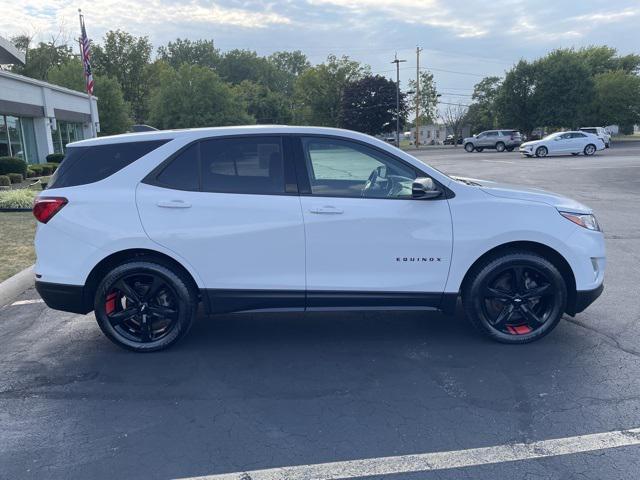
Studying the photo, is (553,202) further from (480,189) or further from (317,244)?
(317,244)

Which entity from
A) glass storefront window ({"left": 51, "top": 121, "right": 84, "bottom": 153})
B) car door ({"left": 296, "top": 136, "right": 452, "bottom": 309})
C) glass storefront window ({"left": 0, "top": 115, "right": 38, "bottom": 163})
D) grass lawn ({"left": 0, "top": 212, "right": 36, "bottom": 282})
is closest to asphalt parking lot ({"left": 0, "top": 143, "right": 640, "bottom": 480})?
car door ({"left": 296, "top": 136, "right": 452, "bottom": 309})

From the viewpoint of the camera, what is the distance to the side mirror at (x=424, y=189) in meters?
4.05

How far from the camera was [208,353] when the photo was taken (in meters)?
4.40

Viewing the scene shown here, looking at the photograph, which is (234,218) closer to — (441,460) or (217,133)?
(217,133)

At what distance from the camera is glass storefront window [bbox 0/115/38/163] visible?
24406 mm

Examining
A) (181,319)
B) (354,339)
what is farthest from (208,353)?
(354,339)

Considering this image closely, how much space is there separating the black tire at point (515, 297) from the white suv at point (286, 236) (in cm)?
1

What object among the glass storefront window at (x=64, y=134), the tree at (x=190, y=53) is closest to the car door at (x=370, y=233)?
the glass storefront window at (x=64, y=134)

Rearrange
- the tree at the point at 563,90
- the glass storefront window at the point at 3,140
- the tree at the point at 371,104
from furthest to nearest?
the tree at the point at 371,104
the tree at the point at 563,90
the glass storefront window at the point at 3,140

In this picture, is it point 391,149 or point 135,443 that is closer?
point 135,443

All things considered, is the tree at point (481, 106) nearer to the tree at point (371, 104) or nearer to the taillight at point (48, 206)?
the tree at point (371, 104)

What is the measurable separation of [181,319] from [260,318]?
1.11 meters

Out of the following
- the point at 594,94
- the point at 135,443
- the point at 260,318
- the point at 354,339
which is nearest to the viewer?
the point at 135,443

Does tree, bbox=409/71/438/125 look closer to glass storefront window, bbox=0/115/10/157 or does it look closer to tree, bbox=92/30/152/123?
tree, bbox=92/30/152/123
